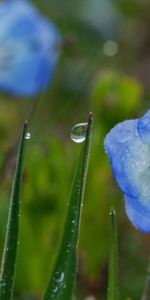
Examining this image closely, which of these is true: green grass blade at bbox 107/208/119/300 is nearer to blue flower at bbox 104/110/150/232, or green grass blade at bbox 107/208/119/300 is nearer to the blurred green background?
blue flower at bbox 104/110/150/232

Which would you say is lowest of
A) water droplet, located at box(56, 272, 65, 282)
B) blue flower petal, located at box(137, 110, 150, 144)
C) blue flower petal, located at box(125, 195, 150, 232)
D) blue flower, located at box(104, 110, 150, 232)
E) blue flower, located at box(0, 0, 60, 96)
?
water droplet, located at box(56, 272, 65, 282)

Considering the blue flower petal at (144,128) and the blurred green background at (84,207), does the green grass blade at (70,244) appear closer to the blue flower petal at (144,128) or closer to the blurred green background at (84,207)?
the blue flower petal at (144,128)

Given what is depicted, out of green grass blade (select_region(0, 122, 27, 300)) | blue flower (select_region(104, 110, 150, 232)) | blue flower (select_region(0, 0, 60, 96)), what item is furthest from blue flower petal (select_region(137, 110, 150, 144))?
blue flower (select_region(0, 0, 60, 96))

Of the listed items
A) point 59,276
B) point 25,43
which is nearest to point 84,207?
point 25,43

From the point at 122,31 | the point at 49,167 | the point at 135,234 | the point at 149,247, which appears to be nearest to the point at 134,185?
the point at 49,167

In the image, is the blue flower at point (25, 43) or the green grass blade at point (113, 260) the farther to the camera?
the blue flower at point (25, 43)

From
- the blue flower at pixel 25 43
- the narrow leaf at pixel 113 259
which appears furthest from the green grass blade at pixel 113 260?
the blue flower at pixel 25 43

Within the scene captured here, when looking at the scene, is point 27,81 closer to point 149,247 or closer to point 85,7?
point 149,247
